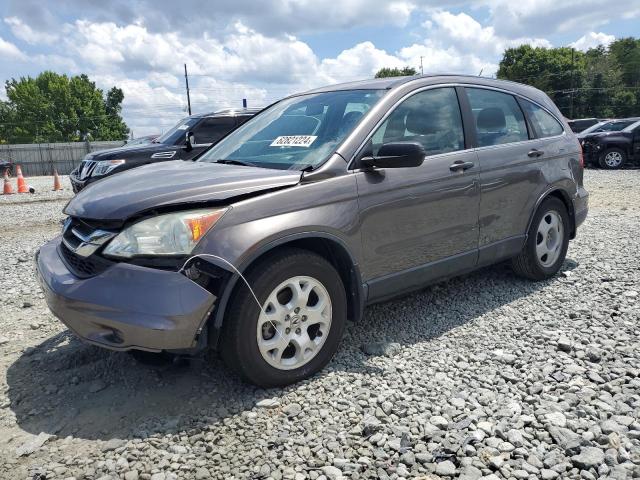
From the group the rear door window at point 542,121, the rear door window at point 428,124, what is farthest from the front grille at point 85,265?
the rear door window at point 542,121

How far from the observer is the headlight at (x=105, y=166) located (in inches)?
354

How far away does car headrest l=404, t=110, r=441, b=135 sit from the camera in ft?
12.4

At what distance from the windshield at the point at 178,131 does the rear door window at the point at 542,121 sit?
668 cm

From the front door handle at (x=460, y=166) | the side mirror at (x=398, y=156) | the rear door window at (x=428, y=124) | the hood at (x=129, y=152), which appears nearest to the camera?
the side mirror at (x=398, y=156)

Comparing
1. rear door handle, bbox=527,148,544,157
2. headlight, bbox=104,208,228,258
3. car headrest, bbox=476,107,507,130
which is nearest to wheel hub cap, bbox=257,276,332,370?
headlight, bbox=104,208,228,258

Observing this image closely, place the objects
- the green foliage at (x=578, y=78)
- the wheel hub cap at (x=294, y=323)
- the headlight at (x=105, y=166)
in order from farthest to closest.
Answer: the green foliage at (x=578, y=78) < the headlight at (x=105, y=166) < the wheel hub cap at (x=294, y=323)

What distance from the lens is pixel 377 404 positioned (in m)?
2.90

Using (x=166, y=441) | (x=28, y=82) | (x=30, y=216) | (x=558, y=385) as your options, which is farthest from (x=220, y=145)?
(x=28, y=82)

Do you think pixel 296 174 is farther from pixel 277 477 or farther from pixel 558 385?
pixel 558 385

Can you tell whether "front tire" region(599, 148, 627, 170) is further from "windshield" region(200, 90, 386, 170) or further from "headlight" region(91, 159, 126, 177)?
"windshield" region(200, 90, 386, 170)

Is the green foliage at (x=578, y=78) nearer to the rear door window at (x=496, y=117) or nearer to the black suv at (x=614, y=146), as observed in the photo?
the black suv at (x=614, y=146)

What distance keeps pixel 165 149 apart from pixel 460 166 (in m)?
6.68

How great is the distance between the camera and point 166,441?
2.62m

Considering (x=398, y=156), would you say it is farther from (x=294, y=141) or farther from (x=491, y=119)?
(x=491, y=119)
